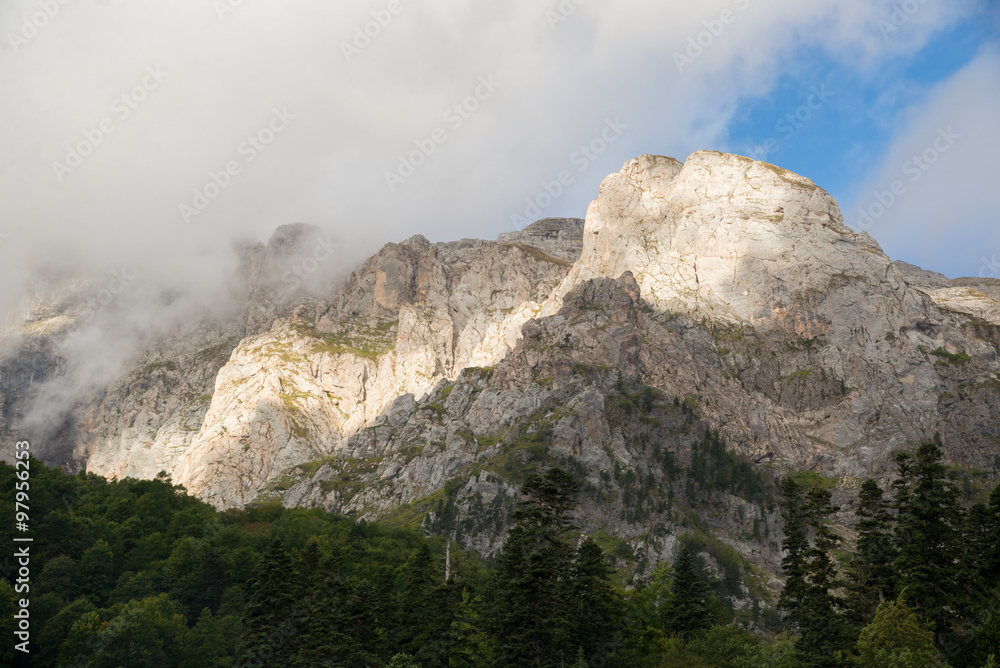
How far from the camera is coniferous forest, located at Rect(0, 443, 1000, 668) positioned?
2788 inches

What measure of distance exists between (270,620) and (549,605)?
3055cm

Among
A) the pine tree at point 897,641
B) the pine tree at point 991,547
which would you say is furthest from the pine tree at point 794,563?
the pine tree at point 991,547

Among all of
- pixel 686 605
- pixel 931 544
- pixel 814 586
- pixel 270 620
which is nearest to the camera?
pixel 931 544

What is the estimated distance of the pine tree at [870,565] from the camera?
7831 centimetres

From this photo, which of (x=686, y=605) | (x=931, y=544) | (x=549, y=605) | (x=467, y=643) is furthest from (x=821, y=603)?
(x=467, y=643)

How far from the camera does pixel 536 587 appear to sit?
2916 inches

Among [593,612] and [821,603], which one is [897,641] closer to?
[821,603]

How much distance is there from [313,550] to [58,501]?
164 ft

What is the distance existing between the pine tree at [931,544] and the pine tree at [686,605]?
78.1ft

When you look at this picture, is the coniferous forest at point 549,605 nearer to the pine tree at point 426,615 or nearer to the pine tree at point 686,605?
the pine tree at point 426,615

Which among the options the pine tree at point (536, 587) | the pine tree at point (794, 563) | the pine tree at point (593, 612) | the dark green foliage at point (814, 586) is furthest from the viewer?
the pine tree at point (794, 563)

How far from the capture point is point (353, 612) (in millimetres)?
80562

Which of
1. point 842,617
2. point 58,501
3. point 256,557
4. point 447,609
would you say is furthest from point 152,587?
point 842,617

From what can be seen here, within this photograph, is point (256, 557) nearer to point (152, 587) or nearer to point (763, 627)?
point (152, 587)
